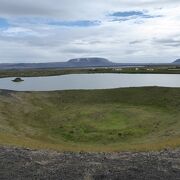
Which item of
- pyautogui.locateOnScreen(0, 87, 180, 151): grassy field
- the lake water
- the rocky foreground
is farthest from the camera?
the lake water

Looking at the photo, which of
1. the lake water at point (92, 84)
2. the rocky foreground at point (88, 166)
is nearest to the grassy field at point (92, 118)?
the rocky foreground at point (88, 166)

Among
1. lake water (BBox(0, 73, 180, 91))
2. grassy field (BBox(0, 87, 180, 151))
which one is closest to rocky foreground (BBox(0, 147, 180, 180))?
grassy field (BBox(0, 87, 180, 151))

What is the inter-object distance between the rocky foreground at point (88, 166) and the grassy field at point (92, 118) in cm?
916

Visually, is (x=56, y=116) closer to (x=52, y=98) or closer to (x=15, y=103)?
(x=15, y=103)

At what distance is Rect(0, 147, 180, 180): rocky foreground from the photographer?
798 inches

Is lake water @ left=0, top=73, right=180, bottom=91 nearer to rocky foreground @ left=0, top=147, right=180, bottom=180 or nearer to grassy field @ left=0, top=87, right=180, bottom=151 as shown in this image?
grassy field @ left=0, top=87, right=180, bottom=151

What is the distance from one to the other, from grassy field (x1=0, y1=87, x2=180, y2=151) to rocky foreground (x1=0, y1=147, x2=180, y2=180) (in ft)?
30.0

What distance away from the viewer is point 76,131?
5109cm

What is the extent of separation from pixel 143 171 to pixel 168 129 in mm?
28506

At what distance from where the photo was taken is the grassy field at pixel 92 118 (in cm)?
4349

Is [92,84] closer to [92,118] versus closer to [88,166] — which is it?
[92,118]

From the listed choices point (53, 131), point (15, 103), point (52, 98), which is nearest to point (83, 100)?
point (52, 98)

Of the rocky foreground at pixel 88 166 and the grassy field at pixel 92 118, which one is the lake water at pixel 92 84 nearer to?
the grassy field at pixel 92 118

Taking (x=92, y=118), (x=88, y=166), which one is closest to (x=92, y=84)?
(x=92, y=118)
